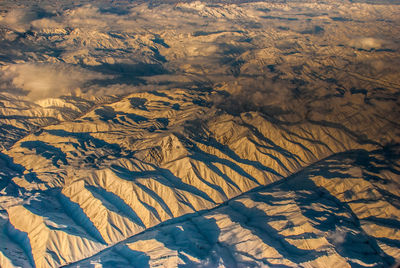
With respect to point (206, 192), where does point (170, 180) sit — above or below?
above

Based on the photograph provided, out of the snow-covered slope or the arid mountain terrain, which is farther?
the snow-covered slope

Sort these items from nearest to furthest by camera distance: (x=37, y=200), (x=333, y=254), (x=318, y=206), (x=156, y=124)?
(x=333, y=254) < (x=318, y=206) < (x=37, y=200) < (x=156, y=124)

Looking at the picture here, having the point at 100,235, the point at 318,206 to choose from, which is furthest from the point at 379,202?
the point at 100,235

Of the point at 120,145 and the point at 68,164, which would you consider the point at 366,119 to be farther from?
the point at 68,164

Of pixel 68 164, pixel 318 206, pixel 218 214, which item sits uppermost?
pixel 318 206

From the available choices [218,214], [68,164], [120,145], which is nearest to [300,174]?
[218,214]

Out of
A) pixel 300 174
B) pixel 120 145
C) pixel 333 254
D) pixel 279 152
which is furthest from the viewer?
pixel 120 145

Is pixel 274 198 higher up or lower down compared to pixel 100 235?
higher up

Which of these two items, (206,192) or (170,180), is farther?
(170,180)

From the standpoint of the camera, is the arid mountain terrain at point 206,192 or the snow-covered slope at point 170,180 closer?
the arid mountain terrain at point 206,192

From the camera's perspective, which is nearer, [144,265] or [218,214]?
[144,265]
